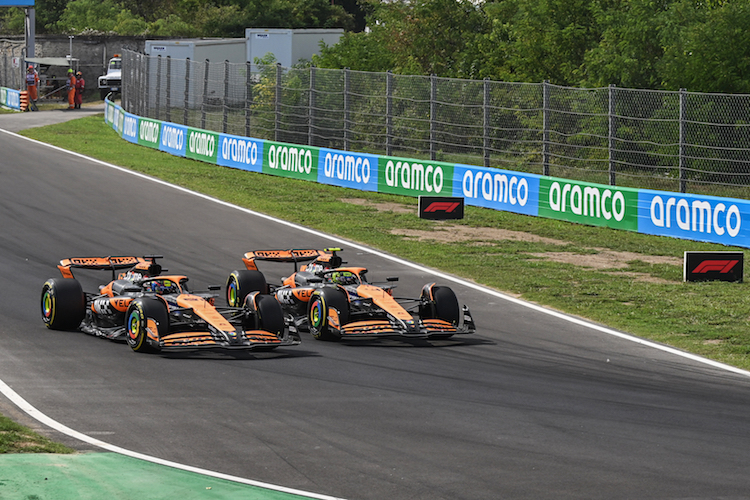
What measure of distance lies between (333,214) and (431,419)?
14168 millimetres

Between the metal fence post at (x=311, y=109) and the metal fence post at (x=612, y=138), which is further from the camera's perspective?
the metal fence post at (x=311, y=109)

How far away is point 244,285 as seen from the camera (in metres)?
12.8

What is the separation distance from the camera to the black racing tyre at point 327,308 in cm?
1170

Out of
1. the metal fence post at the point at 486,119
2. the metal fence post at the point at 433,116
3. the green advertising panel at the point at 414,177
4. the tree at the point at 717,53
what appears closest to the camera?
the metal fence post at the point at 486,119

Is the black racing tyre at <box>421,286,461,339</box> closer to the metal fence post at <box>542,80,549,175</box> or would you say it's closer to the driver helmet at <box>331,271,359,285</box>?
the driver helmet at <box>331,271,359,285</box>

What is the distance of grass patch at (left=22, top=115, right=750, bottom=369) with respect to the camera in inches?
530

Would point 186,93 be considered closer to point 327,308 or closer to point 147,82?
point 147,82

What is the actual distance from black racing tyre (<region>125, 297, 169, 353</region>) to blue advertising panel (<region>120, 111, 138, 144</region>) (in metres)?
26.2

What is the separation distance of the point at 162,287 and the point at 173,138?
22.4 metres

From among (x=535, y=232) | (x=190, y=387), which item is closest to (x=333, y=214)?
(x=535, y=232)

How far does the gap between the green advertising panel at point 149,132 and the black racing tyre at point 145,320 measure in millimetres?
24233

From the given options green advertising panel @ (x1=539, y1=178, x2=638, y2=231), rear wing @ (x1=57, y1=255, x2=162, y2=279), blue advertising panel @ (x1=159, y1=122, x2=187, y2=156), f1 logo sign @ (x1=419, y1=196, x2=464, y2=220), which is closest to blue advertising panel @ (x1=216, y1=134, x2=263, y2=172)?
blue advertising panel @ (x1=159, y1=122, x2=187, y2=156)

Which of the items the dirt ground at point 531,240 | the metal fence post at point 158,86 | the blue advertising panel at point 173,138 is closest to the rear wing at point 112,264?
the dirt ground at point 531,240

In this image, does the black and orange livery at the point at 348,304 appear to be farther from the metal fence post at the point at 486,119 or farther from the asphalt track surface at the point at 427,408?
the metal fence post at the point at 486,119
